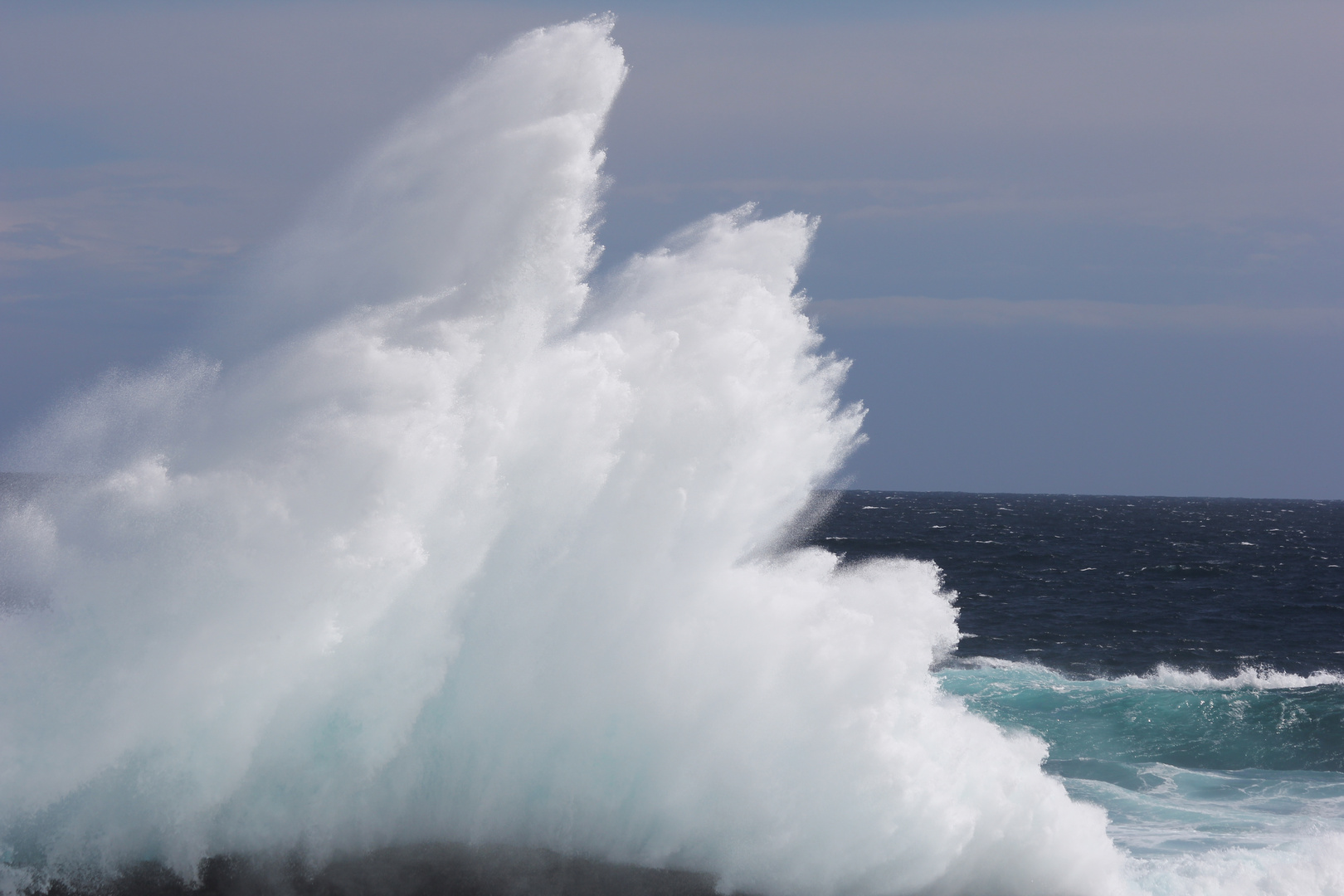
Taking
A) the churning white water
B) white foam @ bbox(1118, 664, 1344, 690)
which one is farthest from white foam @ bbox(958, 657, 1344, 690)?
the churning white water

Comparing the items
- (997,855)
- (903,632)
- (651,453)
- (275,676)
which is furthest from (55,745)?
(997,855)

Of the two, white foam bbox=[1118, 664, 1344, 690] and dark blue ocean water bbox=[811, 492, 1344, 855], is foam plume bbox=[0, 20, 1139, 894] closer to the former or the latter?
dark blue ocean water bbox=[811, 492, 1344, 855]

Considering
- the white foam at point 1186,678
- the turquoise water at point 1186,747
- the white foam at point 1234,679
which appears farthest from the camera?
the white foam at point 1186,678

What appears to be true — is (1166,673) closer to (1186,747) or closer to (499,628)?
(1186,747)

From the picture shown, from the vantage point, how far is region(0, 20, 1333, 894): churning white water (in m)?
10.4

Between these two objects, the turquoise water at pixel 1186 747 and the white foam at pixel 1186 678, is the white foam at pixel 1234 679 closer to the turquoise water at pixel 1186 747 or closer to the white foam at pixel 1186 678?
the white foam at pixel 1186 678

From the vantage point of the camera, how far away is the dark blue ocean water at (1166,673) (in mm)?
16766

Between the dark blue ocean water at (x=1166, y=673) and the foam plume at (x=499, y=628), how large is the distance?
210 inches

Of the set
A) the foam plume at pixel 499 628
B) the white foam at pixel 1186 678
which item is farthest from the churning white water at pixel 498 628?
the white foam at pixel 1186 678

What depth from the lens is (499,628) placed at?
1145 centimetres

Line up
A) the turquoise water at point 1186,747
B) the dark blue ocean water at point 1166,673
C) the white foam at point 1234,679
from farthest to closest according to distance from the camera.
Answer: the white foam at point 1234,679 → the dark blue ocean water at point 1166,673 → the turquoise water at point 1186,747

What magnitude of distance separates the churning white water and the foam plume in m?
0.03

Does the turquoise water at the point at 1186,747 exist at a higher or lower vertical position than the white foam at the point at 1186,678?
lower

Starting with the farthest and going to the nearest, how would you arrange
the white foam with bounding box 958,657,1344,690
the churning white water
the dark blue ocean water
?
the white foam with bounding box 958,657,1344,690
the dark blue ocean water
the churning white water
